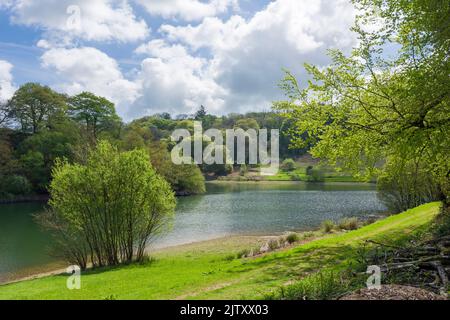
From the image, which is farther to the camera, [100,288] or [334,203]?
[334,203]

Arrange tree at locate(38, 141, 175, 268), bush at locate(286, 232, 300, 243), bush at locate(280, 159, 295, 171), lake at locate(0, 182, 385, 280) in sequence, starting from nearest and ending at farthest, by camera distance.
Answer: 1. tree at locate(38, 141, 175, 268)
2. bush at locate(286, 232, 300, 243)
3. lake at locate(0, 182, 385, 280)
4. bush at locate(280, 159, 295, 171)

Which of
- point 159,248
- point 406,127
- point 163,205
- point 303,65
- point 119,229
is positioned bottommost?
point 159,248

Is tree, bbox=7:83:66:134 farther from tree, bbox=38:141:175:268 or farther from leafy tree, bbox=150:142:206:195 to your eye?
tree, bbox=38:141:175:268

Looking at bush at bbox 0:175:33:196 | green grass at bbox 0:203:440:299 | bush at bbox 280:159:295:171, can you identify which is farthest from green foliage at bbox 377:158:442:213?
bush at bbox 280:159:295:171

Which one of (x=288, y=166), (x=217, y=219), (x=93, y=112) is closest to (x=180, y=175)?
(x=93, y=112)

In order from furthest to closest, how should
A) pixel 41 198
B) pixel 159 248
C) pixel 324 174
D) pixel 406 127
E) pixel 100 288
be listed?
pixel 324 174 → pixel 41 198 → pixel 159 248 → pixel 100 288 → pixel 406 127

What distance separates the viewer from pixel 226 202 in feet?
227

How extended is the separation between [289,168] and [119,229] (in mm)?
132051

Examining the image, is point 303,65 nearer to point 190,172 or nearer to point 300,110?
point 300,110

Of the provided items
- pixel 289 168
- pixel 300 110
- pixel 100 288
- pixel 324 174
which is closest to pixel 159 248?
pixel 100 288

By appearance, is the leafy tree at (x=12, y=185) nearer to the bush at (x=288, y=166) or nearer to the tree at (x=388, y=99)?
the tree at (x=388, y=99)

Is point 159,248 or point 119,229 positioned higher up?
point 119,229

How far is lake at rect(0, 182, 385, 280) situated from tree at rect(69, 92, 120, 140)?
27947mm

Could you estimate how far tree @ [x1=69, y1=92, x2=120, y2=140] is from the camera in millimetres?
91250
